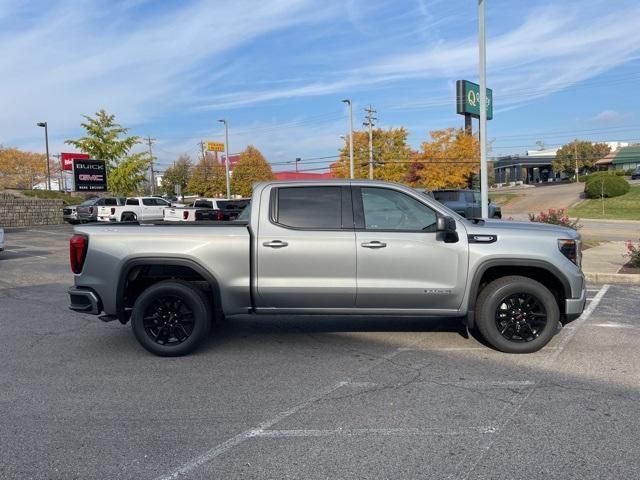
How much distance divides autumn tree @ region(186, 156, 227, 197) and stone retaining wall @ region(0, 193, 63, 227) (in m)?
42.7

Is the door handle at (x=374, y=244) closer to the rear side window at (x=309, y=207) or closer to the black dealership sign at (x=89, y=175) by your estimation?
the rear side window at (x=309, y=207)

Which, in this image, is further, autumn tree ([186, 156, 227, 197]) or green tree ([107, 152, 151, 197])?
autumn tree ([186, 156, 227, 197])

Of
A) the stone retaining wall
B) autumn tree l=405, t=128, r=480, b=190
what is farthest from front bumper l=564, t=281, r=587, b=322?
autumn tree l=405, t=128, r=480, b=190

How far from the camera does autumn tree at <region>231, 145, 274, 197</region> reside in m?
74.5

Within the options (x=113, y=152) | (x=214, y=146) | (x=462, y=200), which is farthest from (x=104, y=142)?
(x=214, y=146)

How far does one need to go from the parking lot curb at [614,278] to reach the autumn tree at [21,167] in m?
80.9

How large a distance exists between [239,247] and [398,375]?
79.2 inches

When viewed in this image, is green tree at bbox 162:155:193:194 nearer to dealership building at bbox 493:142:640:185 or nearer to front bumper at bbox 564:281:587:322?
dealership building at bbox 493:142:640:185

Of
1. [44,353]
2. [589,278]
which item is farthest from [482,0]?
[44,353]

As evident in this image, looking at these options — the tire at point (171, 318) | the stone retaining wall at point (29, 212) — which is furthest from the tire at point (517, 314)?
the stone retaining wall at point (29, 212)

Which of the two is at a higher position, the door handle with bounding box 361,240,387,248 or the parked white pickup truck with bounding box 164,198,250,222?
the parked white pickup truck with bounding box 164,198,250,222

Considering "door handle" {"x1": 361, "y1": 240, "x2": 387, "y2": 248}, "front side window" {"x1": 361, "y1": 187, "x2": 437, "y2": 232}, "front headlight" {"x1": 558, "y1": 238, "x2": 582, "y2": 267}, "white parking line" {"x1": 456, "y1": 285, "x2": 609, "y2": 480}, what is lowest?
"white parking line" {"x1": 456, "y1": 285, "x2": 609, "y2": 480}

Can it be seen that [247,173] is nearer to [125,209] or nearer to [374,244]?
[125,209]

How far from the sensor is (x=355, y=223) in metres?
5.79
